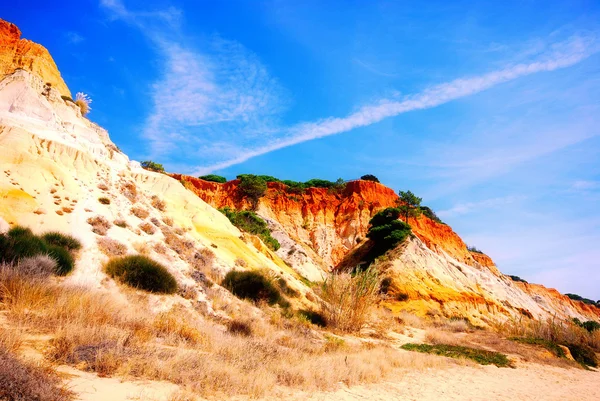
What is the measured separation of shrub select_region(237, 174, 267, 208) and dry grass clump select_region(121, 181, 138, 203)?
36718 millimetres

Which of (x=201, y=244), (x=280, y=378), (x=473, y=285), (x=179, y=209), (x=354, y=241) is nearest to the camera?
(x=280, y=378)

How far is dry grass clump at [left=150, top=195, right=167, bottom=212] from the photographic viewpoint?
21.0m

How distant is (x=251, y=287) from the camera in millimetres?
17422

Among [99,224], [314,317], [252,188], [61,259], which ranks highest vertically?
[252,188]

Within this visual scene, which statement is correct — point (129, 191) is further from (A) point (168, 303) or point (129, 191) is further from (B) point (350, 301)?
(B) point (350, 301)

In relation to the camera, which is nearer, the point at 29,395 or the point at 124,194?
the point at 29,395

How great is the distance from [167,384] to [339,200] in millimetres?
55682

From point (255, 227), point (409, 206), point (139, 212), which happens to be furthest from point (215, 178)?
point (139, 212)

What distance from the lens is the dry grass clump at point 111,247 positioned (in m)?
13.0

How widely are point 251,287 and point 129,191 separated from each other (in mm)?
8924

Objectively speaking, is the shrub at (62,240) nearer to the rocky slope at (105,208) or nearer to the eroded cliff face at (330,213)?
the rocky slope at (105,208)

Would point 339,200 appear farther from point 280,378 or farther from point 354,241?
point 280,378

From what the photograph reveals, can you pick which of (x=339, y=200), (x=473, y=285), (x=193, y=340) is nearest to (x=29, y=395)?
(x=193, y=340)

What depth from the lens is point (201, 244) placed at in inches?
779
